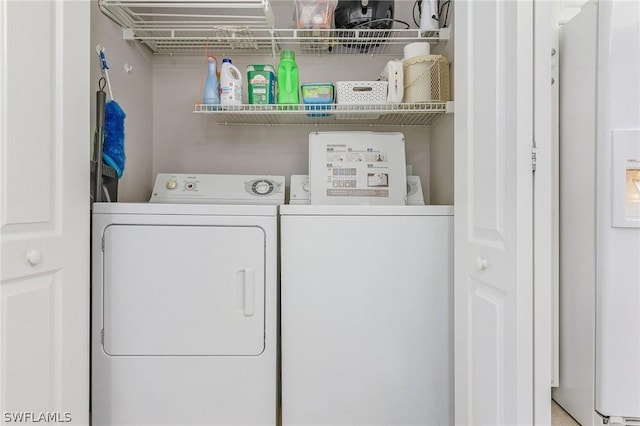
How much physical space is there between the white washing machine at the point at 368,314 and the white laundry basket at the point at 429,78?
2.11ft

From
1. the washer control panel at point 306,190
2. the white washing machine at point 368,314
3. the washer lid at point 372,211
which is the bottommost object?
the white washing machine at point 368,314

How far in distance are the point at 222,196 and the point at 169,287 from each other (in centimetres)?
63

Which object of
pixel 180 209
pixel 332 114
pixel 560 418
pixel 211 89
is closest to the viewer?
pixel 560 418

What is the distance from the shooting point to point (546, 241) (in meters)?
1.02

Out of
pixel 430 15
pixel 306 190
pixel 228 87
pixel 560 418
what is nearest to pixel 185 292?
pixel 306 190

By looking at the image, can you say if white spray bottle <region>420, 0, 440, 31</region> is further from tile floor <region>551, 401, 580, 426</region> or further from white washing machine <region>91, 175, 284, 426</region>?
tile floor <region>551, 401, 580, 426</region>

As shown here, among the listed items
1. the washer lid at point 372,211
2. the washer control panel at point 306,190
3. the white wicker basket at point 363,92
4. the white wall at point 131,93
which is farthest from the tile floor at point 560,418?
the white wall at point 131,93

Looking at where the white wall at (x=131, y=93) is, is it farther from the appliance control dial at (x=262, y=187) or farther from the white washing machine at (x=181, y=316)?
the appliance control dial at (x=262, y=187)

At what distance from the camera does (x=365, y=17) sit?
1858 millimetres

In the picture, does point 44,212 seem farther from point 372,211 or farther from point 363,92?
point 363,92

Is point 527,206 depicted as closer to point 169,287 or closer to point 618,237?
point 618,237

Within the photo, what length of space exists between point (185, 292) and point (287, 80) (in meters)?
1.18

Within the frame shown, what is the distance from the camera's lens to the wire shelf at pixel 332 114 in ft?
6.24

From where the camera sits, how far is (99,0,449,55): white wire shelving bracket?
185 cm
